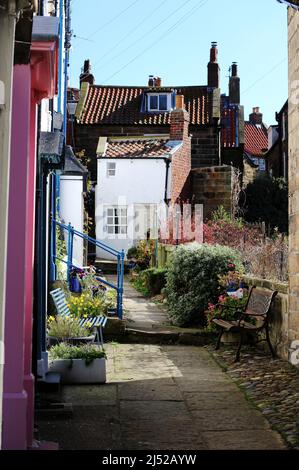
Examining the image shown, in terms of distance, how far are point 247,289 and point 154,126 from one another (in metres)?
21.5

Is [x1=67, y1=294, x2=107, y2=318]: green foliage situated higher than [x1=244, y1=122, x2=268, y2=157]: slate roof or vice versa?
[x1=244, y1=122, x2=268, y2=157]: slate roof

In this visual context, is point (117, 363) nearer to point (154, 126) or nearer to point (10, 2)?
point (10, 2)

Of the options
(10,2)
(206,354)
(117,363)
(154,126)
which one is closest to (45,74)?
(10,2)

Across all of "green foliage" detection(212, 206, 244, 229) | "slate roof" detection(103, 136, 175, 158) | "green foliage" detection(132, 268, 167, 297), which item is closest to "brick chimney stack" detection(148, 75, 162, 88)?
"slate roof" detection(103, 136, 175, 158)

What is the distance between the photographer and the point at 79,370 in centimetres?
786

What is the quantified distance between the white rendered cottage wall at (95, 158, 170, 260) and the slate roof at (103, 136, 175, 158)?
0.87 ft

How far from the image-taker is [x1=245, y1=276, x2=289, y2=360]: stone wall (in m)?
9.15

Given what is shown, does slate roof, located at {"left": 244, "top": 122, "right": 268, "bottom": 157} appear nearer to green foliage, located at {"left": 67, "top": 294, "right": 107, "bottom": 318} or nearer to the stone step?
the stone step

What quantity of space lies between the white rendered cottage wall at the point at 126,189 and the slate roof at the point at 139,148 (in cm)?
27

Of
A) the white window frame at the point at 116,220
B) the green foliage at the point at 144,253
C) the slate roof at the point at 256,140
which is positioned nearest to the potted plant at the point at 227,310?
the green foliage at the point at 144,253

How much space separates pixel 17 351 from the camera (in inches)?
183

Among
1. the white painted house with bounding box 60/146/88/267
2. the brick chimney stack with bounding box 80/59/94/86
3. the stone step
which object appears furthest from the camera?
the brick chimney stack with bounding box 80/59/94/86

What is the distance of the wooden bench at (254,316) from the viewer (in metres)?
9.39
